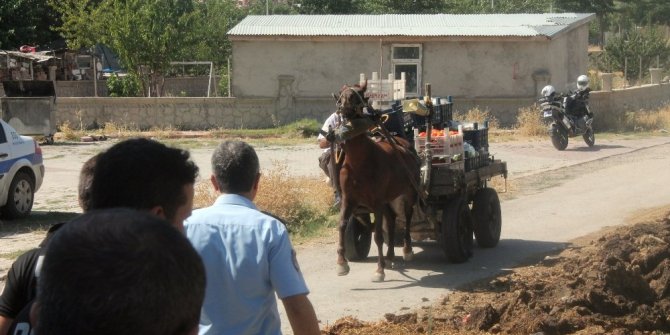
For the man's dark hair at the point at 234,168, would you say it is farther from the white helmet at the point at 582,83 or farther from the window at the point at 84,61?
the window at the point at 84,61

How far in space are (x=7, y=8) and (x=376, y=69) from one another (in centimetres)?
1857

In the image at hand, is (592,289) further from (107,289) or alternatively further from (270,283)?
(107,289)

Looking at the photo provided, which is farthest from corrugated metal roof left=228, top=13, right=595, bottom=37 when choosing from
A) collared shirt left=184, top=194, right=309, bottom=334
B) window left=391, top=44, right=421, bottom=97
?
collared shirt left=184, top=194, right=309, bottom=334

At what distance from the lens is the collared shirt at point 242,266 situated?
4.24 metres

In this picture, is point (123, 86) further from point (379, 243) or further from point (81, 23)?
point (379, 243)

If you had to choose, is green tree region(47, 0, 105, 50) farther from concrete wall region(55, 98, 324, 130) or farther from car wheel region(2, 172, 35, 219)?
car wheel region(2, 172, 35, 219)

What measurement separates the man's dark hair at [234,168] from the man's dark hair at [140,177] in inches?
45.3

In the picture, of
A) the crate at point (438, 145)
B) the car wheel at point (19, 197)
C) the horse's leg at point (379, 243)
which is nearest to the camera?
the horse's leg at point (379, 243)

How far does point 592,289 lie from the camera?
9039 mm

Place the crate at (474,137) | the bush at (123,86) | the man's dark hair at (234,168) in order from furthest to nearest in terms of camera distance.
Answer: the bush at (123,86), the crate at (474,137), the man's dark hair at (234,168)

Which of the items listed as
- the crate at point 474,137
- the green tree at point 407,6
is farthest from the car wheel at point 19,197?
the green tree at point 407,6

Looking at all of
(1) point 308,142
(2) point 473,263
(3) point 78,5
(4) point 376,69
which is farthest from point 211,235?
(3) point 78,5

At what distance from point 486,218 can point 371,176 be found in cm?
223

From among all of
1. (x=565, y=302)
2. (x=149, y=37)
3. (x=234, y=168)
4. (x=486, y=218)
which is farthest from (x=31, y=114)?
(x=234, y=168)
